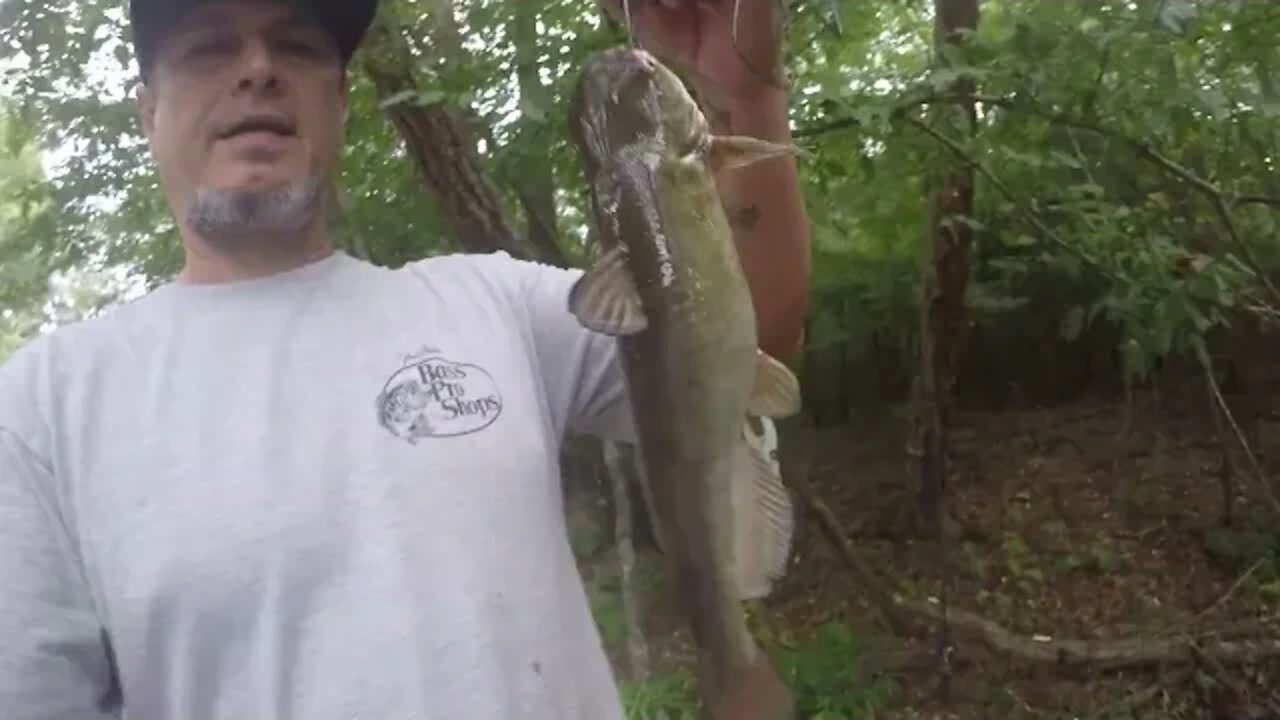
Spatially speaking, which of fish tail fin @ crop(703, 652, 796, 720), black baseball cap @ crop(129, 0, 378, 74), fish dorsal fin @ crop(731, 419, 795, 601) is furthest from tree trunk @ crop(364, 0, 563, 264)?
fish tail fin @ crop(703, 652, 796, 720)

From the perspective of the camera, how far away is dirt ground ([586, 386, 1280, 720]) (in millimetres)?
5039

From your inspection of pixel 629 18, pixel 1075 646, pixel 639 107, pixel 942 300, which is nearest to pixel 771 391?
pixel 639 107

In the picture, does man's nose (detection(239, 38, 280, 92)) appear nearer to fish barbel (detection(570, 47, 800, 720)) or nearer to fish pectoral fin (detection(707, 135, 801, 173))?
fish barbel (detection(570, 47, 800, 720))

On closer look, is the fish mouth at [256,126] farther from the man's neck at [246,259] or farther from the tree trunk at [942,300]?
the tree trunk at [942,300]

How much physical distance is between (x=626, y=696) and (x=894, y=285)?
3.04 meters

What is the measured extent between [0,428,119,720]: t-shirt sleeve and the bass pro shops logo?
0.42 meters

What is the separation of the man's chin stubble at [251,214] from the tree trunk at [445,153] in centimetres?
135

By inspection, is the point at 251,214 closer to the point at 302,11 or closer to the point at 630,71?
the point at 302,11

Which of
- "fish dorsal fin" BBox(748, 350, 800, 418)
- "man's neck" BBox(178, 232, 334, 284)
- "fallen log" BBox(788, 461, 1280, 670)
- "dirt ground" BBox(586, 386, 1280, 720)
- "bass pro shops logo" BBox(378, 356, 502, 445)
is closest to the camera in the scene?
"fish dorsal fin" BBox(748, 350, 800, 418)

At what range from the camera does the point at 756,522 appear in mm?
1541

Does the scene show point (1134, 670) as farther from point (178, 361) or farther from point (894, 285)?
point (178, 361)

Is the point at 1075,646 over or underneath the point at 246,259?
underneath

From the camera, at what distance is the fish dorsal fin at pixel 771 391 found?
152 centimetres

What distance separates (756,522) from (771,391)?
16 centimetres
